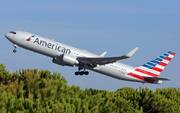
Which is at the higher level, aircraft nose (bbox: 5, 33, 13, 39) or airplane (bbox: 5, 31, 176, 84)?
aircraft nose (bbox: 5, 33, 13, 39)

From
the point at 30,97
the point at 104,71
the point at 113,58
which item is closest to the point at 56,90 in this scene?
the point at 30,97

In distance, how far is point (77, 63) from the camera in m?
62.7

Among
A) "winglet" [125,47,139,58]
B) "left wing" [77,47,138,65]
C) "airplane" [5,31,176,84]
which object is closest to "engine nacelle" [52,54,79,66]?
"airplane" [5,31,176,84]

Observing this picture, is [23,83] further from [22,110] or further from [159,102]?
[159,102]

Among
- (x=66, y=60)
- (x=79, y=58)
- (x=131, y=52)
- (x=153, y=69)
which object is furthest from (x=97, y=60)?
(x=153, y=69)

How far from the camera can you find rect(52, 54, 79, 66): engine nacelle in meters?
60.7

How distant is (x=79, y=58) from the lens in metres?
62.4

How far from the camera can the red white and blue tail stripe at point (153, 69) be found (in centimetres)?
6931

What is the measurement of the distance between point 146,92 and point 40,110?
96.8ft

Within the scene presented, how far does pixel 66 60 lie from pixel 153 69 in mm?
19955

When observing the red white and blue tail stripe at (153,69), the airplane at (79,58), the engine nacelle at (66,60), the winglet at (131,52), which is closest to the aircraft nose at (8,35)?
the airplane at (79,58)

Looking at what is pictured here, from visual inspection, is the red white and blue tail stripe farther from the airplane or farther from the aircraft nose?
the aircraft nose

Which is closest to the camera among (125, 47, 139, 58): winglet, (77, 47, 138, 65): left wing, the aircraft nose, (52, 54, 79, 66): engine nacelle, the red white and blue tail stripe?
(125, 47, 139, 58): winglet

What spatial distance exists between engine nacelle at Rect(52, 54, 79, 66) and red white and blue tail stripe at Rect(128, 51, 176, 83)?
12.1 meters
